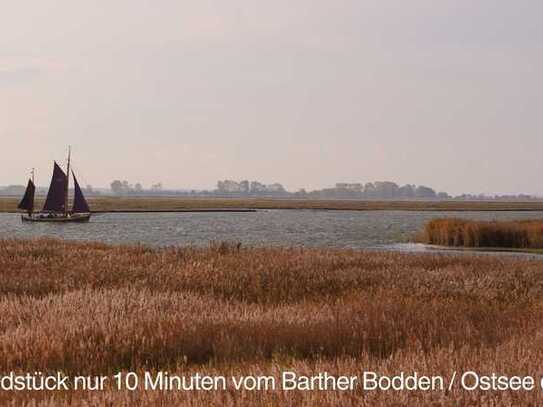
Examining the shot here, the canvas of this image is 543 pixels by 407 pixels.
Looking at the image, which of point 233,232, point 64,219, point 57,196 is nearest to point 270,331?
point 233,232

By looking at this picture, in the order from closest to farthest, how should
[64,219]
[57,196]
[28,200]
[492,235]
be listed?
1. [492,235]
2. [28,200]
3. [64,219]
4. [57,196]

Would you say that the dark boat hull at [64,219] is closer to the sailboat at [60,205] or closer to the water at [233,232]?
the sailboat at [60,205]

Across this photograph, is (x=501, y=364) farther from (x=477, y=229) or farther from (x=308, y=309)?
(x=477, y=229)

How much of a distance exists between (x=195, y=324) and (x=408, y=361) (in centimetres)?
268

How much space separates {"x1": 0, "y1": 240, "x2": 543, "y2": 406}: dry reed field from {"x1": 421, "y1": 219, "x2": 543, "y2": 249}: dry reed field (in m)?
27.5

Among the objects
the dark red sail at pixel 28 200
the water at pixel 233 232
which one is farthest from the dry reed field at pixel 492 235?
the dark red sail at pixel 28 200

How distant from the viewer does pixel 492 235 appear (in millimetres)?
38844

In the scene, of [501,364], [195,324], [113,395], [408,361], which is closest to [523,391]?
[501,364]

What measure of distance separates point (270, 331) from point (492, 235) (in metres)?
35.5

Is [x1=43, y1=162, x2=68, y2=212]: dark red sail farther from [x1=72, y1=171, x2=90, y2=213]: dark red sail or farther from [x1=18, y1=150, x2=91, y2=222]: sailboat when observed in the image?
[x1=72, y1=171, x2=90, y2=213]: dark red sail

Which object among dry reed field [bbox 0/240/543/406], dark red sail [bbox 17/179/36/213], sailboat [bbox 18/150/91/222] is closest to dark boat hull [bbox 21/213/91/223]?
sailboat [bbox 18/150/91/222]

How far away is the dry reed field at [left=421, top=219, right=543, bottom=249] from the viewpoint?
37750 millimetres

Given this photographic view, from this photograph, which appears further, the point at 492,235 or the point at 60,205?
the point at 60,205

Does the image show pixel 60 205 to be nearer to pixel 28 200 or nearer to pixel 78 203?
pixel 78 203
